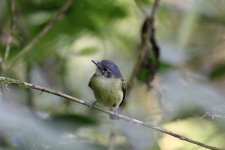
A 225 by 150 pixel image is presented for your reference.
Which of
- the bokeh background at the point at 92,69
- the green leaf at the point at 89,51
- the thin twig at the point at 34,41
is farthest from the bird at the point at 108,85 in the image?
the green leaf at the point at 89,51

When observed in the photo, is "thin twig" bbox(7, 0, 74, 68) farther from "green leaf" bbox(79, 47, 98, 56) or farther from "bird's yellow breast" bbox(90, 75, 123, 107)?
"green leaf" bbox(79, 47, 98, 56)

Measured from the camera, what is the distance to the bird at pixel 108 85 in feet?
12.2

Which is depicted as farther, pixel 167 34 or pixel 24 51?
pixel 167 34

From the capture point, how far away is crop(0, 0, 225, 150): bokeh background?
A: 3.06m

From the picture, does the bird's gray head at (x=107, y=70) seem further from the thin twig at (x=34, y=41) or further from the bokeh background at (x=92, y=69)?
the thin twig at (x=34, y=41)

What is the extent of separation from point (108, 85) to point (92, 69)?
1.73 meters

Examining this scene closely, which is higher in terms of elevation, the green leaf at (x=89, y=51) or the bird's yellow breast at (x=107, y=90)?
the green leaf at (x=89, y=51)

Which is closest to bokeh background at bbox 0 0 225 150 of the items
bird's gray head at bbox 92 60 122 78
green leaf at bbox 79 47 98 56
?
green leaf at bbox 79 47 98 56

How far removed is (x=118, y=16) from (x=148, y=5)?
0.31 m

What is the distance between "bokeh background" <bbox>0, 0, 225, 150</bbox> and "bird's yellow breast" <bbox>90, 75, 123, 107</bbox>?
0.43ft

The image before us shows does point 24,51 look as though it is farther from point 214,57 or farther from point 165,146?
point 214,57

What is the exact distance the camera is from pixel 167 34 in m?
5.44

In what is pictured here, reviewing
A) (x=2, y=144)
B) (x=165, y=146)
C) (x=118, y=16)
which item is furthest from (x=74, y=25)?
(x=2, y=144)

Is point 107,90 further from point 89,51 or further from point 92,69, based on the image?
point 92,69
